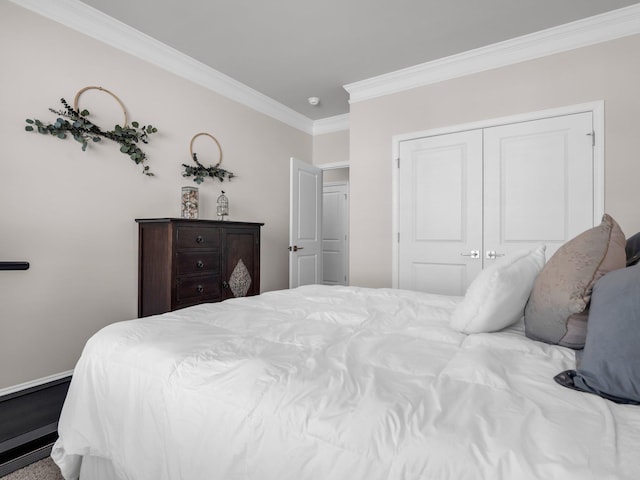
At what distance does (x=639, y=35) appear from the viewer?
8.65 feet

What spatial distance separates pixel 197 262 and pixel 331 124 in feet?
9.48

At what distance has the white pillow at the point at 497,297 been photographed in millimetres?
1178

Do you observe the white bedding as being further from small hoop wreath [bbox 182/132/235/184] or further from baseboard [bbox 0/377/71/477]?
small hoop wreath [bbox 182/132/235/184]

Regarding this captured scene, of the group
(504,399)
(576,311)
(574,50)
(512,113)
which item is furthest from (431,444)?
(574,50)

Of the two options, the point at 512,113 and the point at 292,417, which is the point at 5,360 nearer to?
the point at 292,417

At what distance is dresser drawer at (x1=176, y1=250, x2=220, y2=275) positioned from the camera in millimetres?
2742

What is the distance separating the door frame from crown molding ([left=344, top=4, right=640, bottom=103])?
482 mm

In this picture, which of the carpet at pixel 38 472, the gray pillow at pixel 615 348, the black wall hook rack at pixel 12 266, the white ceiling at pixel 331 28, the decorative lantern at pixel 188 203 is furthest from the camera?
the decorative lantern at pixel 188 203

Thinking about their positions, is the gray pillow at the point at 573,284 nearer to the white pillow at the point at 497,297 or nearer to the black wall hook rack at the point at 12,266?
the white pillow at the point at 497,297

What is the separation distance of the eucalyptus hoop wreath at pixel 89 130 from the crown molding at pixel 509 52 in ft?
7.10

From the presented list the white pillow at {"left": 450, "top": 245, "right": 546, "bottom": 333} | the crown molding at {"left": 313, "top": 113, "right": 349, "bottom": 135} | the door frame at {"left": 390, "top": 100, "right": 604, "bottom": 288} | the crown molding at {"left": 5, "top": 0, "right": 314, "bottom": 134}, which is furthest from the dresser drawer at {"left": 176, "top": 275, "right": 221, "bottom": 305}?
the crown molding at {"left": 313, "top": 113, "right": 349, "bottom": 135}

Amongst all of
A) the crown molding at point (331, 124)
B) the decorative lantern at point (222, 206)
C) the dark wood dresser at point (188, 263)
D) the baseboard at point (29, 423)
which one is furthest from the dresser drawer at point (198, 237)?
the crown molding at point (331, 124)

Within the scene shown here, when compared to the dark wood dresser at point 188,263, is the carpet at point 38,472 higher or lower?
lower

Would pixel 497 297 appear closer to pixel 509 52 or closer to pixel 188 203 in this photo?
pixel 188 203
